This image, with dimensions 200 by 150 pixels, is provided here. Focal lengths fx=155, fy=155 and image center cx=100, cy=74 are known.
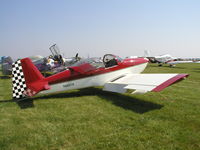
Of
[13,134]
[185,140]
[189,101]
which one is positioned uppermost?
[13,134]

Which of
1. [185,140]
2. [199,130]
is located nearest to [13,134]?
[185,140]

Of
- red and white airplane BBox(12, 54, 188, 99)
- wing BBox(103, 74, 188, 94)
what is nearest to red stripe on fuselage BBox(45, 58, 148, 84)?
red and white airplane BBox(12, 54, 188, 99)

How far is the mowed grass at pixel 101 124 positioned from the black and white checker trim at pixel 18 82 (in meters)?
0.36

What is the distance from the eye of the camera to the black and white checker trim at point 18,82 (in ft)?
16.3

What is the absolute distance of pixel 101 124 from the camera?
11.7ft

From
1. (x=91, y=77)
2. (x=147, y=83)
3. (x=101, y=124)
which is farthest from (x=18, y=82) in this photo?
(x=147, y=83)

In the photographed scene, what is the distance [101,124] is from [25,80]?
10.0 feet

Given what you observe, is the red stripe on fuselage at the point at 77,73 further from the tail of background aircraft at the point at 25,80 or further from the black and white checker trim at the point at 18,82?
the black and white checker trim at the point at 18,82

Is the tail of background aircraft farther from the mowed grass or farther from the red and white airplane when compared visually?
the mowed grass

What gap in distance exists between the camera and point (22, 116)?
162 inches

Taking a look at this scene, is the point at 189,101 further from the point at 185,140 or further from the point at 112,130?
the point at 112,130

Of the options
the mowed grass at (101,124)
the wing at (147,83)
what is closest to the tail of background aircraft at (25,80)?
the mowed grass at (101,124)

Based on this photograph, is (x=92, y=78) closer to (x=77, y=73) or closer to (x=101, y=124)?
(x=77, y=73)

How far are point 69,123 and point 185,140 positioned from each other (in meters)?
2.43
